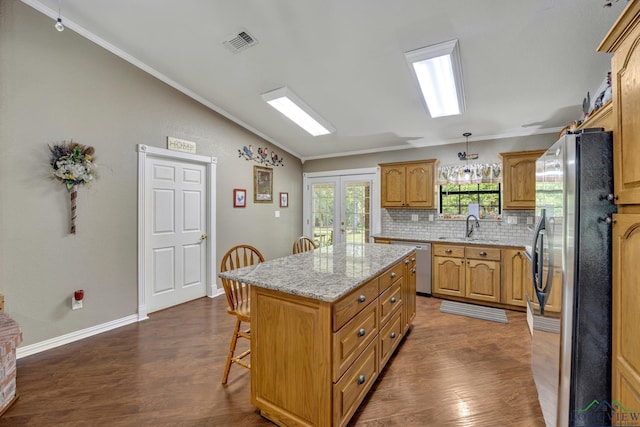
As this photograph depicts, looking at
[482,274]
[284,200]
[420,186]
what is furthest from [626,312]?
[284,200]

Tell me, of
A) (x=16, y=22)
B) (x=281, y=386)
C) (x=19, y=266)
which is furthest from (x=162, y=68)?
(x=281, y=386)

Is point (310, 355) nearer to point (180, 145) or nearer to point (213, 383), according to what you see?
point (213, 383)

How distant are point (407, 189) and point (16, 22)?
15.5ft

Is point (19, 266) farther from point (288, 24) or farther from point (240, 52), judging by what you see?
point (288, 24)

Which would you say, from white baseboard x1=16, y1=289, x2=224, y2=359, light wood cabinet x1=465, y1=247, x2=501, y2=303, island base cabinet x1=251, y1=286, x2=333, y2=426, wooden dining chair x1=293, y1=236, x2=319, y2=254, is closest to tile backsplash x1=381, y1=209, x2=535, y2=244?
light wood cabinet x1=465, y1=247, x2=501, y2=303

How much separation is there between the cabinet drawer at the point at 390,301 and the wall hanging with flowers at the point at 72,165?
3.07 metres

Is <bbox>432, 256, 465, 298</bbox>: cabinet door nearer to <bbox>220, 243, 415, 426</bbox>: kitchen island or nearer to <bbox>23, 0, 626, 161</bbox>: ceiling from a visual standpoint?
<bbox>23, 0, 626, 161</bbox>: ceiling

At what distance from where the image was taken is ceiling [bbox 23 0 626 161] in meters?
2.01

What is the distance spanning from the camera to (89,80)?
2734 millimetres

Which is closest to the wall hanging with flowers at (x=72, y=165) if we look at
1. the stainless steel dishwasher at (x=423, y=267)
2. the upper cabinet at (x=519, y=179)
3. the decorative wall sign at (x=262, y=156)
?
the decorative wall sign at (x=262, y=156)

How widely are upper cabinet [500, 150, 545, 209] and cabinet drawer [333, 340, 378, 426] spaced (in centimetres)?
304

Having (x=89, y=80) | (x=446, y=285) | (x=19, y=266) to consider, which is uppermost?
(x=89, y=80)

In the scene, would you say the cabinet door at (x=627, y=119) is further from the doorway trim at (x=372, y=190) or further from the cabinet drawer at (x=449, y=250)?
the doorway trim at (x=372, y=190)

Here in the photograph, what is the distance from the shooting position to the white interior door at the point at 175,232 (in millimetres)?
3330
